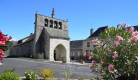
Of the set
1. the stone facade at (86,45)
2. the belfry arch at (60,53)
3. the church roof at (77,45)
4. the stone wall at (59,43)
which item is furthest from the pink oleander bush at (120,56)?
the church roof at (77,45)

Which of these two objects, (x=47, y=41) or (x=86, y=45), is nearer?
(x=47, y=41)

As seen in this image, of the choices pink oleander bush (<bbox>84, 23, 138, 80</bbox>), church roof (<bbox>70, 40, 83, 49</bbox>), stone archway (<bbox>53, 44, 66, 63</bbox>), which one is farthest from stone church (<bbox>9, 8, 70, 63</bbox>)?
pink oleander bush (<bbox>84, 23, 138, 80</bbox>)

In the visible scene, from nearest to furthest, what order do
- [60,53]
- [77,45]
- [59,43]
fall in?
[59,43] < [60,53] < [77,45]

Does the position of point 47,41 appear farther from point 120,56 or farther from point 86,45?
point 120,56

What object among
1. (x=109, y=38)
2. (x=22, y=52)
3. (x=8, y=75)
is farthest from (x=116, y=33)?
(x=22, y=52)

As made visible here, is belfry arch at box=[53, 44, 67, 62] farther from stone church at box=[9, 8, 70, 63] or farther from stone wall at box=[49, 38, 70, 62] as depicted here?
stone wall at box=[49, 38, 70, 62]

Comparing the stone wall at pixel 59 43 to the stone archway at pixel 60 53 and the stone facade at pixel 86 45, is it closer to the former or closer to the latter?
the stone archway at pixel 60 53

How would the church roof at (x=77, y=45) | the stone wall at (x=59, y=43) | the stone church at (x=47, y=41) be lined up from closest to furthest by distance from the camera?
the stone wall at (x=59, y=43) < the stone church at (x=47, y=41) < the church roof at (x=77, y=45)

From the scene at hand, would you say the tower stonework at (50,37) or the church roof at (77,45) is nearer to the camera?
the tower stonework at (50,37)

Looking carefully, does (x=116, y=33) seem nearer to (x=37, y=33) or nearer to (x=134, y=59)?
(x=134, y=59)

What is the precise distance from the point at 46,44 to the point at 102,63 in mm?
19951

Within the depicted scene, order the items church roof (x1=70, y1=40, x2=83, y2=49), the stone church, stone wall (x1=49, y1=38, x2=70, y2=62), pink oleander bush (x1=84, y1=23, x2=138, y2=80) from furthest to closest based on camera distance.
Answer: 1. church roof (x1=70, y1=40, x2=83, y2=49)
2. the stone church
3. stone wall (x1=49, y1=38, x2=70, y2=62)
4. pink oleander bush (x1=84, y1=23, x2=138, y2=80)

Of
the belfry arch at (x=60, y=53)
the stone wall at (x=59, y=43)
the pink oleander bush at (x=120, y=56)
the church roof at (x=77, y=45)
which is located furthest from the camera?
the church roof at (x=77, y=45)

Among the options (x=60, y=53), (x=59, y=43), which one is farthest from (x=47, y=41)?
(x=60, y=53)
